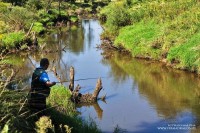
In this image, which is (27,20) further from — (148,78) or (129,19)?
(148,78)

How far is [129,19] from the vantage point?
32.2 m

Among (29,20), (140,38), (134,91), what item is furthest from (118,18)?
(134,91)

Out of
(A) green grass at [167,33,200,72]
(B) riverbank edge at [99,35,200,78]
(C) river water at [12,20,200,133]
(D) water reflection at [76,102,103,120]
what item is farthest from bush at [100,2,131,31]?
(D) water reflection at [76,102,103,120]

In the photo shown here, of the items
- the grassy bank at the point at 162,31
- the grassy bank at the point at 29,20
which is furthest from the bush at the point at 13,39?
the grassy bank at the point at 162,31

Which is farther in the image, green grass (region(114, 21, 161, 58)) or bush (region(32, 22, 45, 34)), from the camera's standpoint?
bush (region(32, 22, 45, 34))

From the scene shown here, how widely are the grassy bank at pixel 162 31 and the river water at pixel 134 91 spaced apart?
2.73 ft

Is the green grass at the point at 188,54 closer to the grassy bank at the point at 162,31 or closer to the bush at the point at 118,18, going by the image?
the grassy bank at the point at 162,31

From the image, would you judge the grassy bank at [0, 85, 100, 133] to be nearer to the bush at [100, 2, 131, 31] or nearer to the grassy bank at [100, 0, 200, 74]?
the grassy bank at [100, 0, 200, 74]

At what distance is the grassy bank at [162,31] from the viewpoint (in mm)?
22031

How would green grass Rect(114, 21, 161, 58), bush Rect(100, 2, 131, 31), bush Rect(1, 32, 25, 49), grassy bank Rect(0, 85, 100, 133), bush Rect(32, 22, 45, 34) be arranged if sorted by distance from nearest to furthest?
grassy bank Rect(0, 85, 100, 133) < green grass Rect(114, 21, 161, 58) < bush Rect(1, 32, 25, 49) < bush Rect(100, 2, 131, 31) < bush Rect(32, 22, 45, 34)

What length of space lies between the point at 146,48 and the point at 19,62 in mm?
8622

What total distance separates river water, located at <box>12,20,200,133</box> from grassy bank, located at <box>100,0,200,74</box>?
0.83 m

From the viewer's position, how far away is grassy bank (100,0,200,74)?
22.0 m

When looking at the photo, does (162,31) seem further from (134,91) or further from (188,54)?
(134,91)
